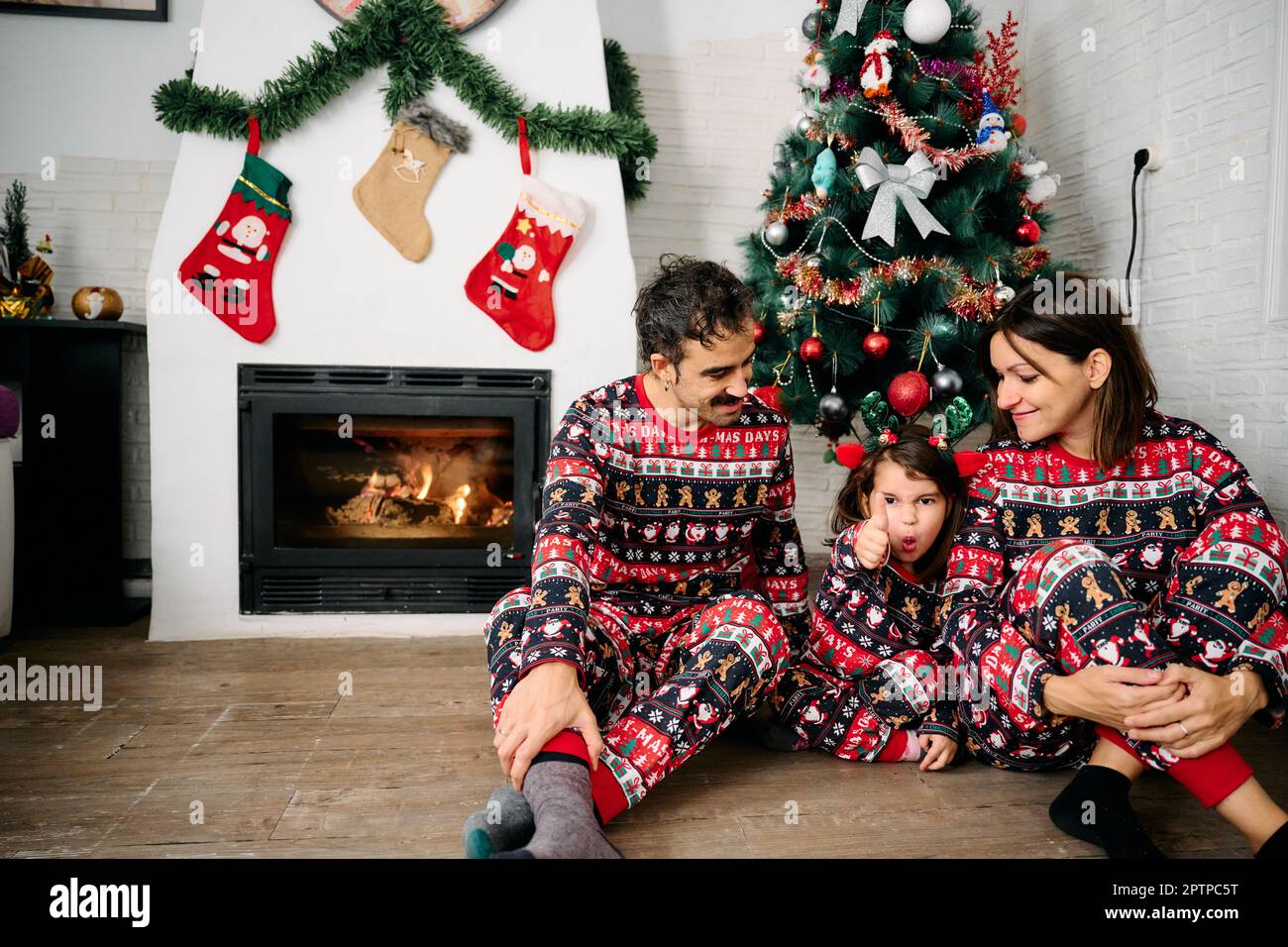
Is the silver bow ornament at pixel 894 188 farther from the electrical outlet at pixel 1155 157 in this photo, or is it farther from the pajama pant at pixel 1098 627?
the pajama pant at pixel 1098 627

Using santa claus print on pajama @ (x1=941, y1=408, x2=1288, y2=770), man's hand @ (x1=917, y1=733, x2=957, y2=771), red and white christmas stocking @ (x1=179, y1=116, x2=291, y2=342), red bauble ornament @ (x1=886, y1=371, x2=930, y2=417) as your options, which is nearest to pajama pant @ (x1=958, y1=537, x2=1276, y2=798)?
santa claus print on pajama @ (x1=941, y1=408, x2=1288, y2=770)

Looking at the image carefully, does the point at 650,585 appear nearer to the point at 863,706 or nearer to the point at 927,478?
the point at 863,706

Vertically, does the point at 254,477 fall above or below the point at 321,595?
above

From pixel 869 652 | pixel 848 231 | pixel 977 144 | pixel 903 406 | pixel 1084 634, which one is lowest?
pixel 869 652

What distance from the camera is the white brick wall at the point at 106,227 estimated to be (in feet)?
8.76

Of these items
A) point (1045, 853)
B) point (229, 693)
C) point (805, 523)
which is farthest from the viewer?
point (805, 523)

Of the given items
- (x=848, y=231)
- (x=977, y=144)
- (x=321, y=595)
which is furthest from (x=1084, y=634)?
(x=321, y=595)

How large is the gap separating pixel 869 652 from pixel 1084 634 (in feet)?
1.73

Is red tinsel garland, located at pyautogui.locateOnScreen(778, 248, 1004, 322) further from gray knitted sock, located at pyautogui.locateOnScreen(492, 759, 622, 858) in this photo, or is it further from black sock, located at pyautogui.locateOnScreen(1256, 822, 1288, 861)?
gray knitted sock, located at pyautogui.locateOnScreen(492, 759, 622, 858)

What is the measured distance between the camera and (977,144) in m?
2.22

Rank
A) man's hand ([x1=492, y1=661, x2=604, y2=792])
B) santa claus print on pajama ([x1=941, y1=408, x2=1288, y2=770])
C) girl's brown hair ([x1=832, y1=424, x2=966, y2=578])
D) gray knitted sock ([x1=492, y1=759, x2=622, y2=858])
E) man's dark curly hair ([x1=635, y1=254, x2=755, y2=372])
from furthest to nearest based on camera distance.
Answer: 1. girl's brown hair ([x1=832, y1=424, x2=966, y2=578])
2. man's dark curly hair ([x1=635, y1=254, x2=755, y2=372])
3. santa claus print on pajama ([x1=941, y1=408, x2=1288, y2=770])
4. man's hand ([x1=492, y1=661, x2=604, y2=792])
5. gray knitted sock ([x1=492, y1=759, x2=622, y2=858])

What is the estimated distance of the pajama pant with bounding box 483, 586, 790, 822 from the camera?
4.27ft
